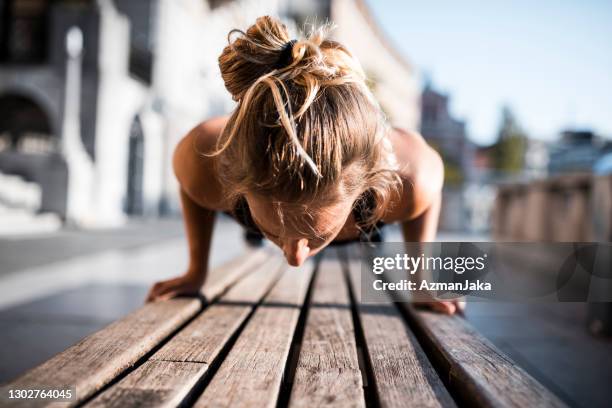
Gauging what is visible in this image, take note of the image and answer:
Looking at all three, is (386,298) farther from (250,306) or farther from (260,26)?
(260,26)

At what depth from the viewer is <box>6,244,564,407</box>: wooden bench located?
938 millimetres

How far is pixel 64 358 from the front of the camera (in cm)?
106

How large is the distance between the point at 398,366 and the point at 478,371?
173 mm

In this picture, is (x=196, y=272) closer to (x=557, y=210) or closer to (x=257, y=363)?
(x=257, y=363)

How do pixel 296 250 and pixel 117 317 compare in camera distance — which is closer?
pixel 296 250

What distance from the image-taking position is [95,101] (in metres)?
13.1

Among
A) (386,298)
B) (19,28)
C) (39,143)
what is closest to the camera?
(386,298)

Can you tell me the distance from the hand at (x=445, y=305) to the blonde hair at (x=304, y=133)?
60 cm

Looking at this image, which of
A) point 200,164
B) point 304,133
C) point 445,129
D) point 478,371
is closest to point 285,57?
point 304,133

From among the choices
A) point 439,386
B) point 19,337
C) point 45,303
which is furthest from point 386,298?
point 45,303

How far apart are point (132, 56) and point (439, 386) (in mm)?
16368

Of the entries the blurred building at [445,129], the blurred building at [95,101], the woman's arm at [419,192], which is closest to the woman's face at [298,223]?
the woman's arm at [419,192]

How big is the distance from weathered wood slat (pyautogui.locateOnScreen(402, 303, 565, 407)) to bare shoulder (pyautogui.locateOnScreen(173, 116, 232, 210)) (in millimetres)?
782

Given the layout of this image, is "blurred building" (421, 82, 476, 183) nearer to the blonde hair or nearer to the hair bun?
the hair bun
